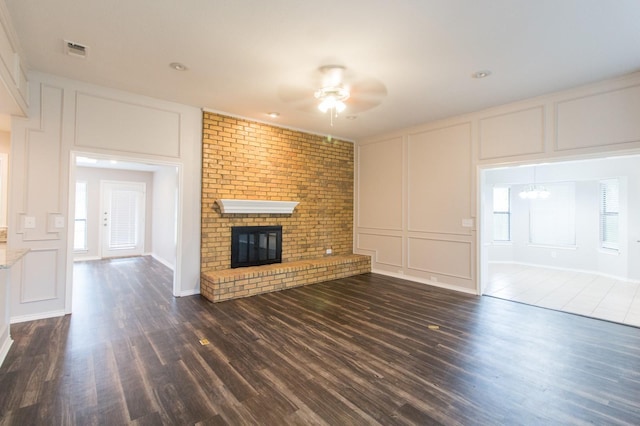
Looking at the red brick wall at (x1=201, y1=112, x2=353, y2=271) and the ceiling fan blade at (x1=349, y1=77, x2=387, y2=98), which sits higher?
→ the ceiling fan blade at (x1=349, y1=77, x2=387, y2=98)

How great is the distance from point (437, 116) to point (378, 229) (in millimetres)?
2442

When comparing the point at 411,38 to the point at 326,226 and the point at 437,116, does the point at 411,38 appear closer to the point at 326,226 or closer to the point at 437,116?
the point at 437,116

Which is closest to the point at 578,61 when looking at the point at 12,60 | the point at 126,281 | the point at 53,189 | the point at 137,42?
the point at 137,42

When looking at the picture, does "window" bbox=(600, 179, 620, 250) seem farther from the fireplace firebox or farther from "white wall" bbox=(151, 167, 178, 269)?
"white wall" bbox=(151, 167, 178, 269)

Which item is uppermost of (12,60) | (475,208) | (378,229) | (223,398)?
(12,60)

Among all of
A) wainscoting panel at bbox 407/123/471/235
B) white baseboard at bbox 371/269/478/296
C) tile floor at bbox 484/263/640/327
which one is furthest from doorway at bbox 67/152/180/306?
tile floor at bbox 484/263/640/327

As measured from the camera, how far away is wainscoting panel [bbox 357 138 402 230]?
5.93 m

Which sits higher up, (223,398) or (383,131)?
(383,131)

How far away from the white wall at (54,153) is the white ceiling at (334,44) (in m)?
0.23

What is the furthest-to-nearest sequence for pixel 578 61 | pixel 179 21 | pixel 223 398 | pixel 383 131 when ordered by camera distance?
pixel 383 131, pixel 578 61, pixel 179 21, pixel 223 398

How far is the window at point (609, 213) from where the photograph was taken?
636 cm

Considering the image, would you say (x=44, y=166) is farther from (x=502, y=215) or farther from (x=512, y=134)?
(x=502, y=215)

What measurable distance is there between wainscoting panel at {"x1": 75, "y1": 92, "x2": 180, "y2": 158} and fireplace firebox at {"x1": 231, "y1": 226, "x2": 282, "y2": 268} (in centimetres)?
160

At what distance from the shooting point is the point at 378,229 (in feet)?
20.6
